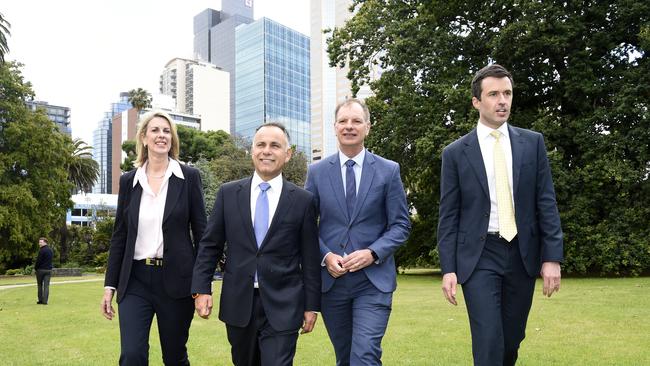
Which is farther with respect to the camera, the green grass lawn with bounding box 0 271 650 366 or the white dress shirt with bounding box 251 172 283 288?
the green grass lawn with bounding box 0 271 650 366

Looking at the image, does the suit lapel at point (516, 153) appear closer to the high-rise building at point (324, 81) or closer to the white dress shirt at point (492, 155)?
the white dress shirt at point (492, 155)

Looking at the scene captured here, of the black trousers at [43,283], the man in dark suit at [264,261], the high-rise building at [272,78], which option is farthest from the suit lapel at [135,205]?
the high-rise building at [272,78]

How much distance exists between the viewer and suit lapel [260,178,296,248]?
14.4 ft

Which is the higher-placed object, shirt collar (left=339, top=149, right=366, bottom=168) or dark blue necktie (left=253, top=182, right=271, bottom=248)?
shirt collar (left=339, top=149, right=366, bottom=168)

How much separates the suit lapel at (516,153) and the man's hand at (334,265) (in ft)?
4.35

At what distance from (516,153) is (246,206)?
198 centimetres

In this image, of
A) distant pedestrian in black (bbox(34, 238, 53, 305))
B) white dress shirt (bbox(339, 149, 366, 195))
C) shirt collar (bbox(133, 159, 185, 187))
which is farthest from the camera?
distant pedestrian in black (bbox(34, 238, 53, 305))

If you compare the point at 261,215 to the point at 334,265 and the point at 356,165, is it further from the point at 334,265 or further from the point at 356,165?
the point at 356,165

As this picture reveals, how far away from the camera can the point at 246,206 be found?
14.7 feet

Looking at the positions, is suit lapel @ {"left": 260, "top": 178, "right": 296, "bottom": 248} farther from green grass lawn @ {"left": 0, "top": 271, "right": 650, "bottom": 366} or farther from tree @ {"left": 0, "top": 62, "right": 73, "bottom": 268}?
tree @ {"left": 0, "top": 62, "right": 73, "bottom": 268}

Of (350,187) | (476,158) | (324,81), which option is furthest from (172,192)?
(324,81)

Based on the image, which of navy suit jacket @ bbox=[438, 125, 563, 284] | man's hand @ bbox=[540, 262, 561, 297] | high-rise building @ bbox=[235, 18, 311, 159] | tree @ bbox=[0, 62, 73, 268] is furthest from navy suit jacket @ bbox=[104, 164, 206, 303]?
high-rise building @ bbox=[235, 18, 311, 159]

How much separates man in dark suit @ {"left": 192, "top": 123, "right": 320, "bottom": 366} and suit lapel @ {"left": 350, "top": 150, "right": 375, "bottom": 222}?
0.38 m

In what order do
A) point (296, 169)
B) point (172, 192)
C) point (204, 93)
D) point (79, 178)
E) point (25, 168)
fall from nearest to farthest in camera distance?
point (172, 192) < point (25, 168) < point (296, 169) < point (79, 178) < point (204, 93)
